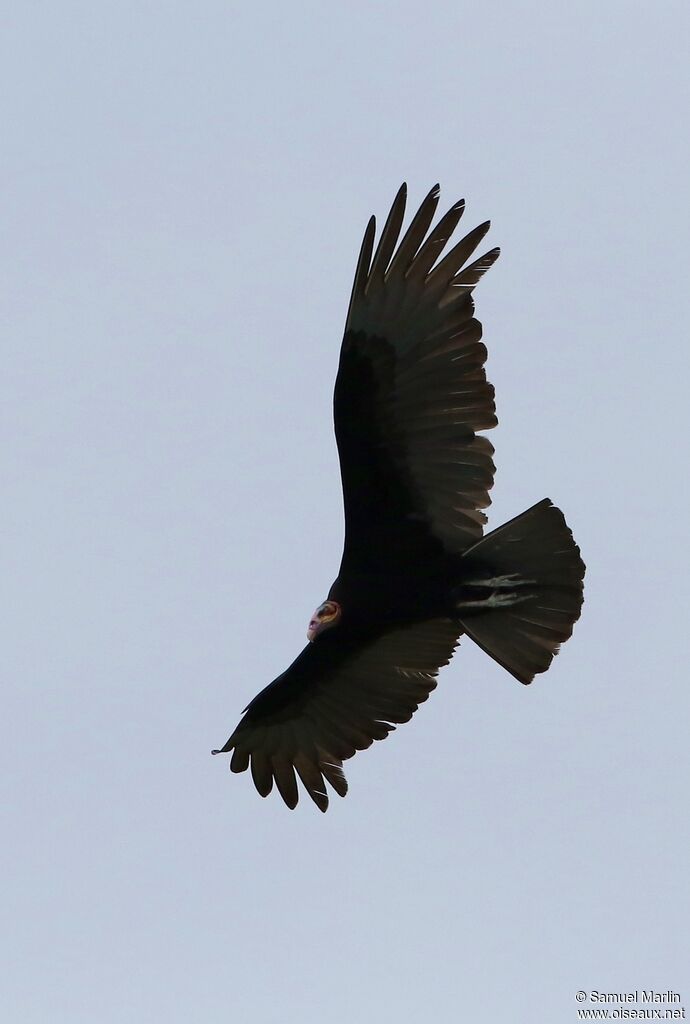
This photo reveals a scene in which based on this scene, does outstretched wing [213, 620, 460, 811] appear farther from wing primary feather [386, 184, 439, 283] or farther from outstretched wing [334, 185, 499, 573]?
wing primary feather [386, 184, 439, 283]

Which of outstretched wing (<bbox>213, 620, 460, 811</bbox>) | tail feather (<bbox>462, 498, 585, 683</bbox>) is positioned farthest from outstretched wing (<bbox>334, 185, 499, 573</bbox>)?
outstretched wing (<bbox>213, 620, 460, 811</bbox>)

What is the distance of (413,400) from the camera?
36.8 feet

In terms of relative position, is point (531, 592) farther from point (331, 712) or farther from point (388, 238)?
point (388, 238)

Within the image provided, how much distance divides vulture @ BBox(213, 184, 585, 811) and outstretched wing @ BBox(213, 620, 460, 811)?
0.02 m

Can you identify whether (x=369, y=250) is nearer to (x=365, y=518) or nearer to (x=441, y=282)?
(x=441, y=282)

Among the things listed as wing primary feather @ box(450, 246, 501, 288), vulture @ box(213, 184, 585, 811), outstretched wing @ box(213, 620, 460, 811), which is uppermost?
wing primary feather @ box(450, 246, 501, 288)

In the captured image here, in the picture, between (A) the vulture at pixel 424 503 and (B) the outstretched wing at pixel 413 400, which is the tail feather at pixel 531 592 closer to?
(A) the vulture at pixel 424 503

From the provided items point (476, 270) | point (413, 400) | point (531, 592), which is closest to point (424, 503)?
point (413, 400)

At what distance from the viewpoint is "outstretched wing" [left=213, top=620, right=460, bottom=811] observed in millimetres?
12219

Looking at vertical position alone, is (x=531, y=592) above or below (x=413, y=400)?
below

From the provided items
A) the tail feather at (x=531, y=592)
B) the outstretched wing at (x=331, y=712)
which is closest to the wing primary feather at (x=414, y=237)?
the tail feather at (x=531, y=592)

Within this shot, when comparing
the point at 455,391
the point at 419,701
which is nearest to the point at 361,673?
the point at 419,701

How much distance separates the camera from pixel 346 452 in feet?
37.1

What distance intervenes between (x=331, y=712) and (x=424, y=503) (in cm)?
168
